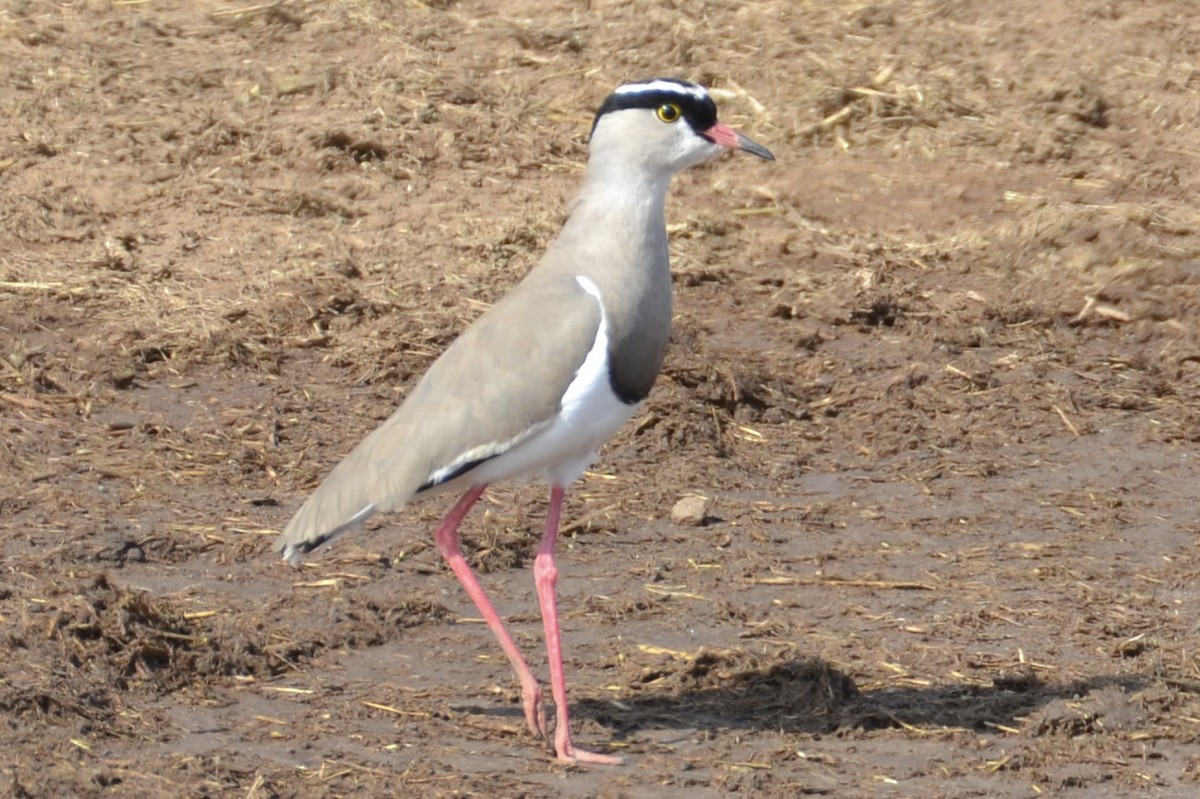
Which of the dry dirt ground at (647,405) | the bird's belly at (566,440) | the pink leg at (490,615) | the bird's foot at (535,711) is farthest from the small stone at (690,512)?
the bird's foot at (535,711)

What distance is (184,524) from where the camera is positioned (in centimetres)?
802

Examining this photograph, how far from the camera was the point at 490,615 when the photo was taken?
653 cm

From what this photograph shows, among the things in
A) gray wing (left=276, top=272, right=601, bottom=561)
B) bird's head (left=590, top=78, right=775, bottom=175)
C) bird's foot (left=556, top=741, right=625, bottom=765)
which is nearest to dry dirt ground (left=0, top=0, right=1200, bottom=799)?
bird's foot (left=556, top=741, right=625, bottom=765)

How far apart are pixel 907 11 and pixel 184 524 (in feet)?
24.9

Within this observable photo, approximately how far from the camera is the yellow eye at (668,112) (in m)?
6.74

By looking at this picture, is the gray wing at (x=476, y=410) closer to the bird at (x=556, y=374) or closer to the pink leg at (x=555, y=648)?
the bird at (x=556, y=374)

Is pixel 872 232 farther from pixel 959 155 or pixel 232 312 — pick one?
pixel 232 312

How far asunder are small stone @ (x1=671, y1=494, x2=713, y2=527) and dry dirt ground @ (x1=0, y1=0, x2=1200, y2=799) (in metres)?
0.11

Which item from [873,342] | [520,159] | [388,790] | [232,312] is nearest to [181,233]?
[232,312]

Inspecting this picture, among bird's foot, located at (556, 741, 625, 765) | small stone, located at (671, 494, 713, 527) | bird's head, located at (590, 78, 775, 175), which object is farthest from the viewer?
small stone, located at (671, 494, 713, 527)

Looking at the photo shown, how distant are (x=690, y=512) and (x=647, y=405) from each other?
0.97 meters

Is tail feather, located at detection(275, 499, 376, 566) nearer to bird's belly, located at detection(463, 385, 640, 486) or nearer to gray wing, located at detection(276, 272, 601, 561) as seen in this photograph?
gray wing, located at detection(276, 272, 601, 561)

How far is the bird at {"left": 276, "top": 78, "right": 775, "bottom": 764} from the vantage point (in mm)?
6344

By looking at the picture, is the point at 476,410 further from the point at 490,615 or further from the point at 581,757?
the point at 581,757
